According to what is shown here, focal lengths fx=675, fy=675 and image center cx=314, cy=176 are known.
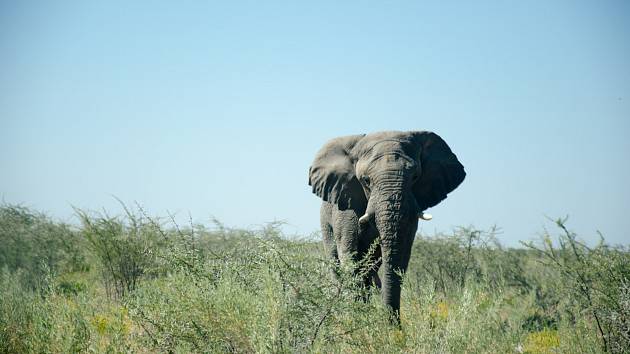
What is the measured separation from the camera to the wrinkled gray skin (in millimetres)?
9789

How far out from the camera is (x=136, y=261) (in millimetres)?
14516

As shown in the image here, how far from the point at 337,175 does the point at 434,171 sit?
171cm

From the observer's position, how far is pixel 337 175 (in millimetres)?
11211

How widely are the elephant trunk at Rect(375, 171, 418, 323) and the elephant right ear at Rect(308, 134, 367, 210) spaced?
3.44 feet

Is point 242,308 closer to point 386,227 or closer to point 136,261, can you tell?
point 386,227

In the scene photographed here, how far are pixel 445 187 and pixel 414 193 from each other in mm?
727

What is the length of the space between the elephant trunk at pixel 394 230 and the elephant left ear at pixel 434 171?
4.48ft

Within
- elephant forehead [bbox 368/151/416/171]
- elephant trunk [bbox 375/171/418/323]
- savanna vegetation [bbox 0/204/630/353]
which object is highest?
elephant forehead [bbox 368/151/416/171]

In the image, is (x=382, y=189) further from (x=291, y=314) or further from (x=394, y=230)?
(x=291, y=314)

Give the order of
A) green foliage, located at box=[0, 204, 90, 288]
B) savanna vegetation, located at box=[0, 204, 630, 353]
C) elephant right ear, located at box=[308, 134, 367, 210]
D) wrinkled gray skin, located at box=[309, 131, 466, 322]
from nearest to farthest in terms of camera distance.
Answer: savanna vegetation, located at box=[0, 204, 630, 353]
wrinkled gray skin, located at box=[309, 131, 466, 322]
elephant right ear, located at box=[308, 134, 367, 210]
green foliage, located at box=[0, 204, 90, 288]

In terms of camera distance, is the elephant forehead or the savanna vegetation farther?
the elephant forehead

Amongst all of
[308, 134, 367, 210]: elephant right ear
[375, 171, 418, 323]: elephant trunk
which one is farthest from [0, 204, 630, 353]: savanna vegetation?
[308, 134, 367, 210]: elephant right ear

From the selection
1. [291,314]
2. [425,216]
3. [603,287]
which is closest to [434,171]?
[425,216]

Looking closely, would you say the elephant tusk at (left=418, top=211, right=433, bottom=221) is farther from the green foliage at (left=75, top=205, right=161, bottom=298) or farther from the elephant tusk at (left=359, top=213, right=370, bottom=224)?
the green foliage at (left=75, top=205, right=161, bottom=298)
